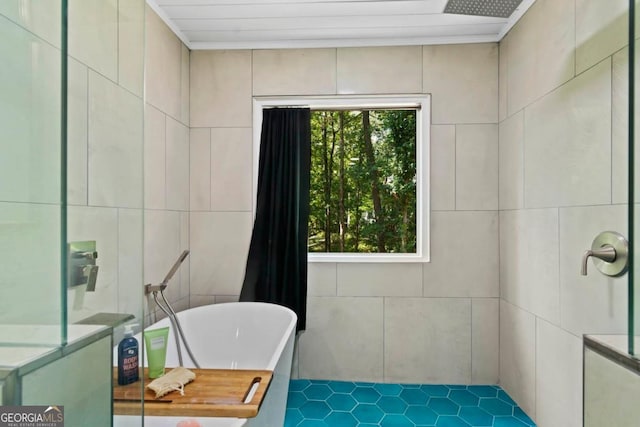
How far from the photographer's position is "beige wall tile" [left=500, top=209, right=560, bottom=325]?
1.92 meters

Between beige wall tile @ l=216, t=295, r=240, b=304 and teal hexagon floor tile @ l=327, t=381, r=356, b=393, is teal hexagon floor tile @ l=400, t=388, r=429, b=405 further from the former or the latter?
beige wall tile @ l=216, t=295, r=240, b=304

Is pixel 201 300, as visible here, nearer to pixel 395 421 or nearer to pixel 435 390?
pixel 395 421

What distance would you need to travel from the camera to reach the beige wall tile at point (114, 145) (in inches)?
21.4

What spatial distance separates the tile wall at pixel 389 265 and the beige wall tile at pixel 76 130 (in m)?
2.23

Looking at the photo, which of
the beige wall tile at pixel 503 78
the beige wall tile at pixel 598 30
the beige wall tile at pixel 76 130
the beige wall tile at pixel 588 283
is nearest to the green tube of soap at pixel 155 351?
the beige wall tile at pixel 76 130

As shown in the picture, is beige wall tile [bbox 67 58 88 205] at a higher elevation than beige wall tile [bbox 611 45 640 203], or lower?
lower

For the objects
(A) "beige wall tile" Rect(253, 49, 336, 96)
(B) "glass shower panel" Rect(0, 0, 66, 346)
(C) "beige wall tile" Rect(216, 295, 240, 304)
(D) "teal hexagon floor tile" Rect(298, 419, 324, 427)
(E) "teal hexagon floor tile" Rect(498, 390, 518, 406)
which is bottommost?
(D) "teal hexagon floor tile" Rect(298, 419, 324, 427)

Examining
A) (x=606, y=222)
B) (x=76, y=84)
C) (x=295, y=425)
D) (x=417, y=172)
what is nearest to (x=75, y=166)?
(x=76, y=84)

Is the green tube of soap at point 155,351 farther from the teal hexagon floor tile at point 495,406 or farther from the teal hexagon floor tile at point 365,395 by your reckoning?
the teal hexagon floor tile at point 495,406

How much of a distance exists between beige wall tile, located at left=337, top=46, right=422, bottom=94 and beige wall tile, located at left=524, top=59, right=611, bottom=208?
0.87m

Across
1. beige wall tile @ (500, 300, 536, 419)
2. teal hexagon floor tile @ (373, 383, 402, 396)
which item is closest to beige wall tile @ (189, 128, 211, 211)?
teal hexagon floor tile @ (373, 383, 402, 396)

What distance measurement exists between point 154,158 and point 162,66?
64 centimetres

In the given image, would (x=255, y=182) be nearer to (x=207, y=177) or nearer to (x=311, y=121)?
(x=207, y=177)

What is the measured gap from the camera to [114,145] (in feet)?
1.95
